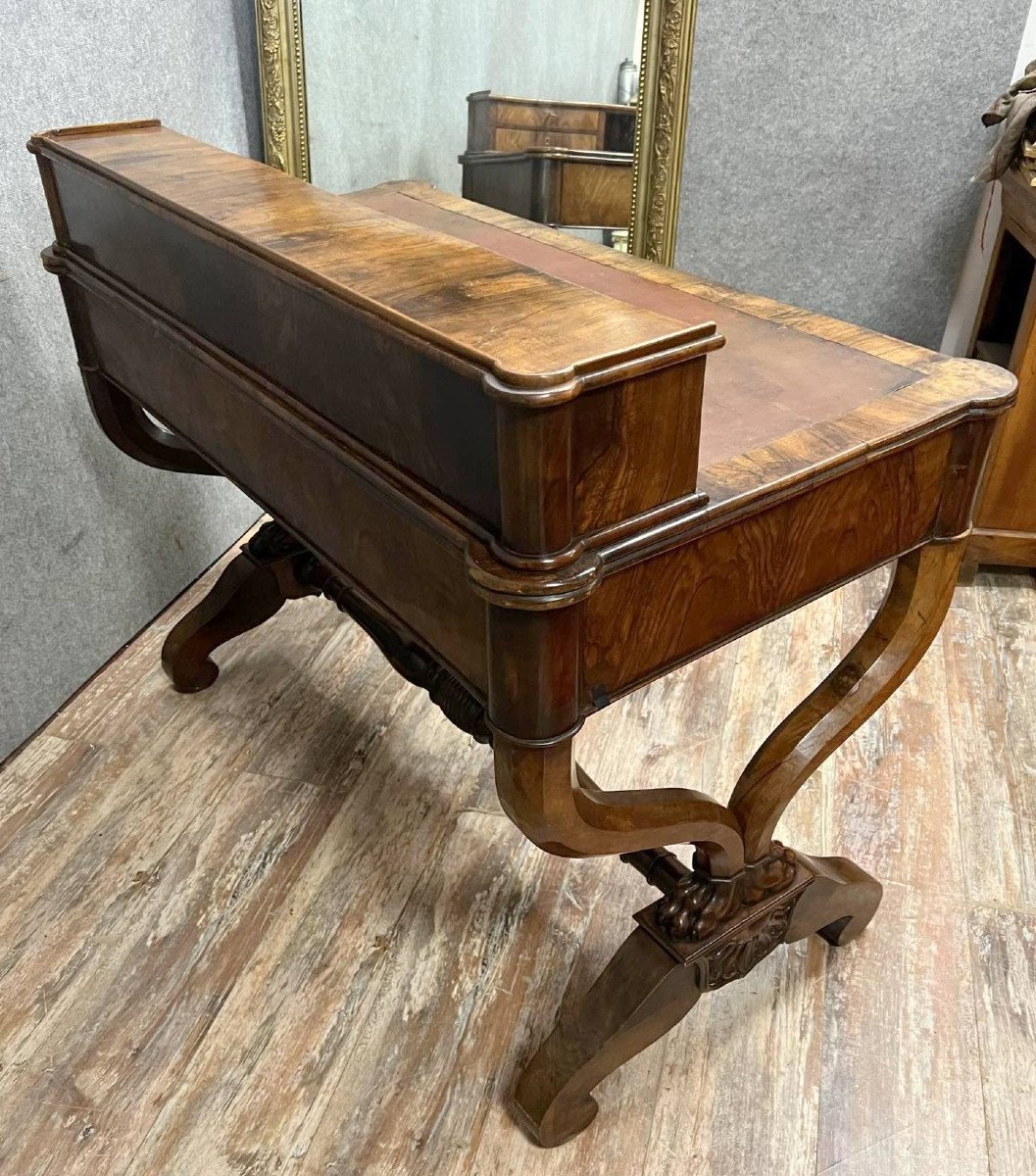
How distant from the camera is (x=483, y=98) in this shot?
6.24 ft

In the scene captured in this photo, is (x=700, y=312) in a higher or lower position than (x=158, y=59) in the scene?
lower

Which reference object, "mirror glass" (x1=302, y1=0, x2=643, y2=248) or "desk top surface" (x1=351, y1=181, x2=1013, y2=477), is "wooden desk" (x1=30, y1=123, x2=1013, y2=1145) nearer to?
"desk top surface" (x1=351, y1=181, x2=1013, y2=477)

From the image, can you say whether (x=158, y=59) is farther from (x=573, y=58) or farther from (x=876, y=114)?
(x=876, y=114)

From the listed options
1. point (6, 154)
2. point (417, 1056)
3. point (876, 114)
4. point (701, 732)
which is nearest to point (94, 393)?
point (6, 154)

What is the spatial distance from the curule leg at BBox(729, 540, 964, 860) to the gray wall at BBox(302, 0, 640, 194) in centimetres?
125

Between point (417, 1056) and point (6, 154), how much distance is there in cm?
123

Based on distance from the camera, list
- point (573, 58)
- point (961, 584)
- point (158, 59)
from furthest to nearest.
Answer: point (961, 584)
point (573, 58)
point (158, 59)

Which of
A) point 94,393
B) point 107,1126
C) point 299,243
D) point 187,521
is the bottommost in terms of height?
point 107,1126

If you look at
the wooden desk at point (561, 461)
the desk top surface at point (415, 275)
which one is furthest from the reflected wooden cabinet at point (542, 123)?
the desk top surface at point (415, 275)

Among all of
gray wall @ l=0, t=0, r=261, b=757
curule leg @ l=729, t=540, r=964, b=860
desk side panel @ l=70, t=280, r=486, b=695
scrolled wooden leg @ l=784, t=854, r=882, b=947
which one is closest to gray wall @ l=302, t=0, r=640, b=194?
gray wall @ l=0, t=0, r=261, b=757

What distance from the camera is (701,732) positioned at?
65.3 inches

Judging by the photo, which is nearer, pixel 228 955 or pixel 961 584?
pixel 228 955

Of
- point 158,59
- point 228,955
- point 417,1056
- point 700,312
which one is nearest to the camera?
point 700,312

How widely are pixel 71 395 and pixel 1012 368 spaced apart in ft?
5.00
